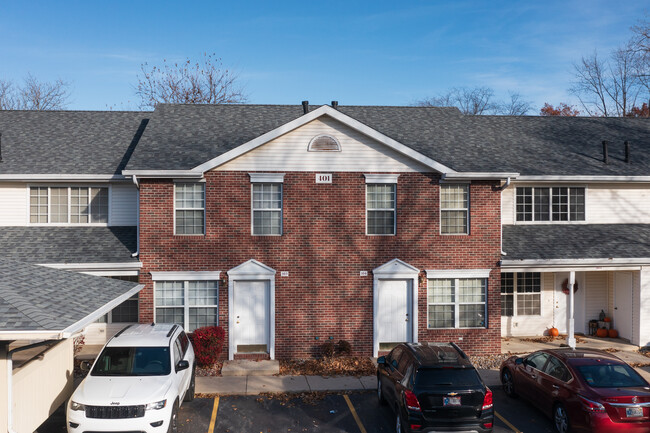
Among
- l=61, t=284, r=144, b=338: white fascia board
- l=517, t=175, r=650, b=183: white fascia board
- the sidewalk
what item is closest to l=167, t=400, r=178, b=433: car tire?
l=61, t=284, r=144, b=338: white fascia board

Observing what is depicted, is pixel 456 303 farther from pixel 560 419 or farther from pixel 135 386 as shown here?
pixel 135 386

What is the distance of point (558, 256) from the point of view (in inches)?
655

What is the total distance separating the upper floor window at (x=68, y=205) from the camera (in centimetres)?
1703

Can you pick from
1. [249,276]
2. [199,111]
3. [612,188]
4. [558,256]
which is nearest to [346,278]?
[249,276]

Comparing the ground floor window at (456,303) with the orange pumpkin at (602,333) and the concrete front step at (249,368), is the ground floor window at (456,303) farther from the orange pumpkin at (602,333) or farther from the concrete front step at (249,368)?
the orange pumpkin at (602,333)

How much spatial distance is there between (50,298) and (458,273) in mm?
11548

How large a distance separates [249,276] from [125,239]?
4279mm

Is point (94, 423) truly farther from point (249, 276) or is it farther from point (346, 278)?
point (346, 278)

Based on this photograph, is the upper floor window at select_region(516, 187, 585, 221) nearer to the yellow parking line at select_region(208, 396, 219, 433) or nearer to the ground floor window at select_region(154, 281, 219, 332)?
the ground floor window at select_region(154, 281, 219, 332)

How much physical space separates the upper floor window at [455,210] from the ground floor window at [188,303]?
752 centimetres

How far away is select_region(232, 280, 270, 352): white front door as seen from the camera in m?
15.7

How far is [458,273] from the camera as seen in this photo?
16312mm

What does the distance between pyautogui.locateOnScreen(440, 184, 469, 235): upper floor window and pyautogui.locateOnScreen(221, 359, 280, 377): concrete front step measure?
6779 millimetres

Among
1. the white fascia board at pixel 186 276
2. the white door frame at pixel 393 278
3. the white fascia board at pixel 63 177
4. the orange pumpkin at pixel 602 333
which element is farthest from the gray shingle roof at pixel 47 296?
the orange pumpkin at pixel 602 333
